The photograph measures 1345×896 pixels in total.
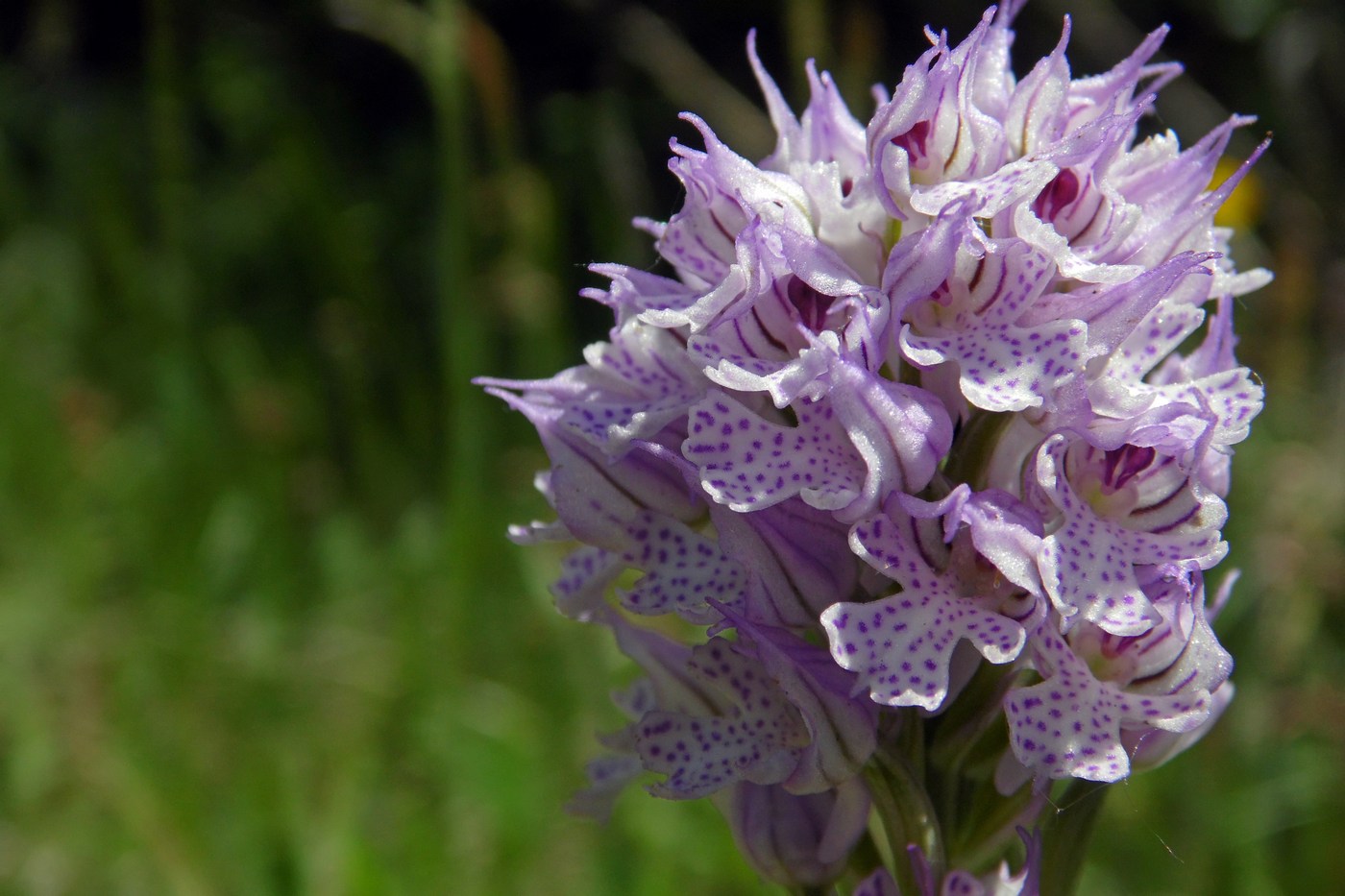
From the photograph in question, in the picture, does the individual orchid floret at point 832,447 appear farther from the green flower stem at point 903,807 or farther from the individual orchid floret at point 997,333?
the green flower stem at point 903,807

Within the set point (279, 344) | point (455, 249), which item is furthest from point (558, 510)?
point (279, 344)

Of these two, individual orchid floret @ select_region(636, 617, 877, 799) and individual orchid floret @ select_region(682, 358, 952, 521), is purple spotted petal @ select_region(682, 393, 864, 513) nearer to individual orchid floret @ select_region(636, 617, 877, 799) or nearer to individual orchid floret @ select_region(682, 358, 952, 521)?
individual orchid floret @ select_region(682, 358, 952, 521)

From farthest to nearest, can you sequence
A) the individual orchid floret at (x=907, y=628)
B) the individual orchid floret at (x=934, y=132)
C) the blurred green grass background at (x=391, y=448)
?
the blurred green grass background at (x=391, y=448) → the individual orchid floret at (x=934, y=132) → the individual orchid floret at (x=907, y=628)

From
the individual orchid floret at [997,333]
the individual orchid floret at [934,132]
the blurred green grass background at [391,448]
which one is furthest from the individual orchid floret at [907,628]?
the blurred green grass background at [391,448]

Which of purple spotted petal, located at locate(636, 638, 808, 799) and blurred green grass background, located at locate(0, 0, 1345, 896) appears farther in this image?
blurred green grass background, located at locate(0, 0, 1345, 896)

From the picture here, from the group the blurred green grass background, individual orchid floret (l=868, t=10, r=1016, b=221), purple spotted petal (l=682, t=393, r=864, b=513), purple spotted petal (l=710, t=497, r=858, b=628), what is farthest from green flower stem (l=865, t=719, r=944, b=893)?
the blurred green grass background

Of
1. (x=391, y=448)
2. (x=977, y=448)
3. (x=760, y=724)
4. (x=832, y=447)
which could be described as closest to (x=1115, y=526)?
(x=977, y=448)
